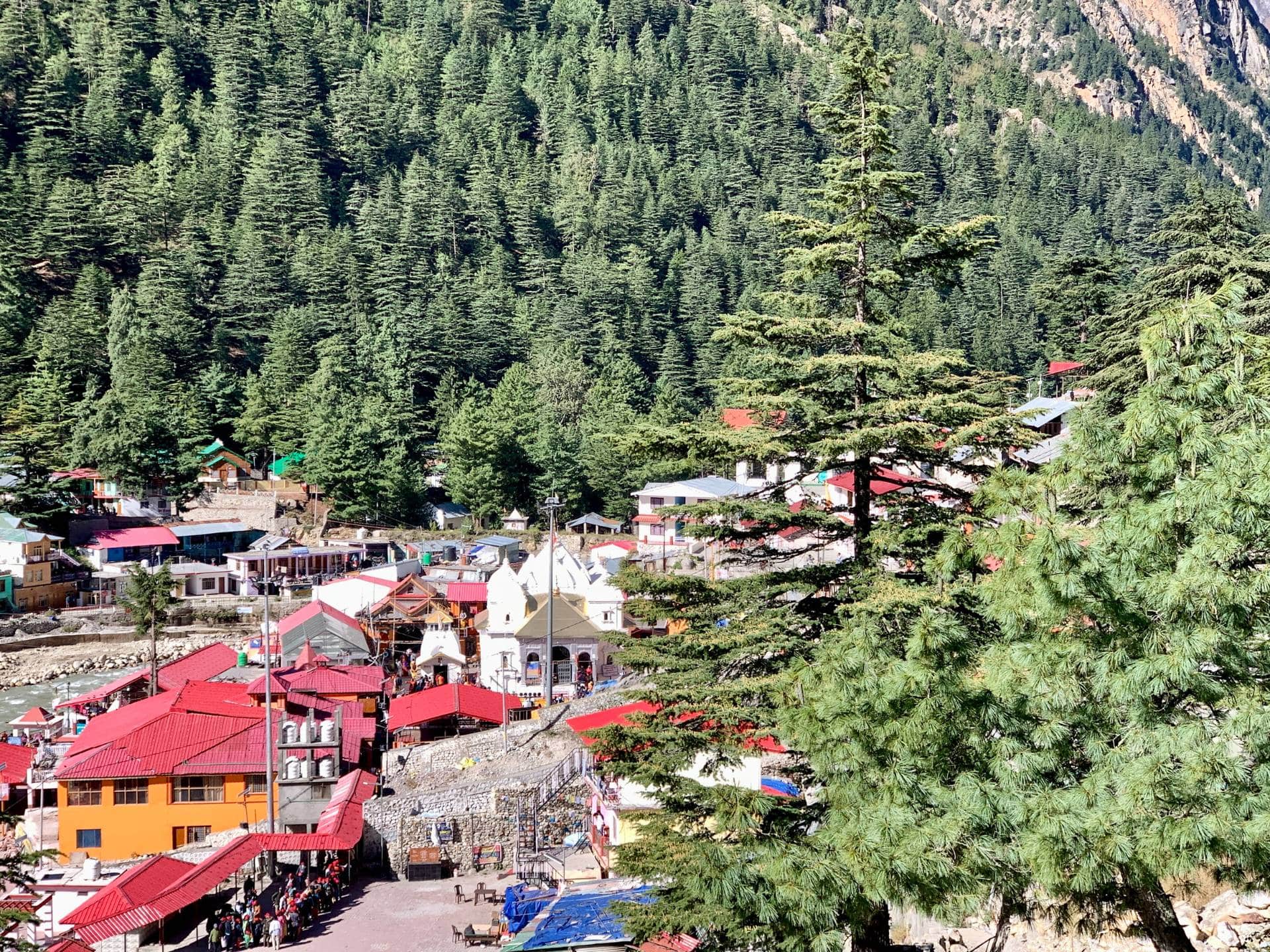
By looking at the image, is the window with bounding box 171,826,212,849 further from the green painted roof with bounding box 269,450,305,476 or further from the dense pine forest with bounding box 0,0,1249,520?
the green painted roof with bounding box 269,450,305,476

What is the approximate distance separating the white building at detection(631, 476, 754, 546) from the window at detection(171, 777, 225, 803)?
935 inches

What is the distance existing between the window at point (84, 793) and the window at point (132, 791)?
33 centimetres

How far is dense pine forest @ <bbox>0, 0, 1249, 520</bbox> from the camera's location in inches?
2367

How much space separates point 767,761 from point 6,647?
1345 inches

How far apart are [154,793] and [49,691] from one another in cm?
1954

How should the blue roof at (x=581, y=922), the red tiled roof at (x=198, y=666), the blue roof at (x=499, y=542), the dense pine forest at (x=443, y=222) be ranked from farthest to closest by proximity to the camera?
the dense pine forest at (x=443, y=222), the blue roof at (x=499, y=542), the red tiled roof at (x=198, y=666), the blue roof at (x=581, y=922)

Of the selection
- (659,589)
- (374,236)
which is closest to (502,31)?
(374,236)

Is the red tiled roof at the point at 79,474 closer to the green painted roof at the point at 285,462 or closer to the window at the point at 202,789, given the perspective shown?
the green painted roof at the point at 285,462

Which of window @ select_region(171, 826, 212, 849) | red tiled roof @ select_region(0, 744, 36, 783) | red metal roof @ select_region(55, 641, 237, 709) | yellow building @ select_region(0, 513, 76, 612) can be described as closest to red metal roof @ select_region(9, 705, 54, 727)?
red metal roof @ select_region(55, 641, 237, 709)

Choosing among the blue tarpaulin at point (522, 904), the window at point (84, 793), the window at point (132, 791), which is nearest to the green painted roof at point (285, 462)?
the window at point (84, 793)

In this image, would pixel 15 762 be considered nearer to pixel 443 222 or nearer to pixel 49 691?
pixel 49 691

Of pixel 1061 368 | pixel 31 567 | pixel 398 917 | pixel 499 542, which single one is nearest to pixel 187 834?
pixel 398 917

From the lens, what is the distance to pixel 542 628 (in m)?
31.5

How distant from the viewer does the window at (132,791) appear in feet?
73.4
